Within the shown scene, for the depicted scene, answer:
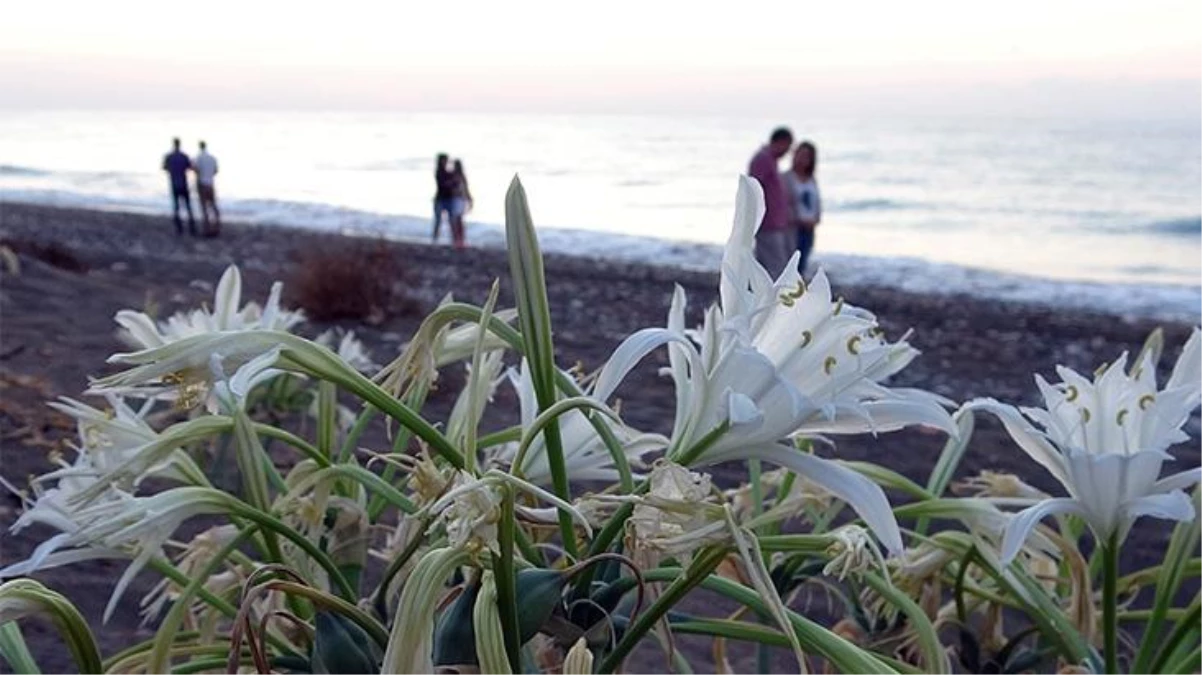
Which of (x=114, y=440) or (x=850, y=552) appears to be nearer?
(x=850, y=552)

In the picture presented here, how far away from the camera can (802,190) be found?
8508mm

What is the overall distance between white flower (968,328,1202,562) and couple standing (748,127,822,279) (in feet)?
20.1

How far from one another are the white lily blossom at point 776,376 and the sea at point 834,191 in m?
11.8

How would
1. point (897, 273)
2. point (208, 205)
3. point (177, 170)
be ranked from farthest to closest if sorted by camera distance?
point (897, 273), point (208, 205), point (177, 170)

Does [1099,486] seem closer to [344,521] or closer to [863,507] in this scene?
[863,507]

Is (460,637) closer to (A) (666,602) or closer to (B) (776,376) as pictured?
(A) (666,602)

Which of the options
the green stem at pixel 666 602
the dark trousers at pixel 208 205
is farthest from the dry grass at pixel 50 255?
the green stem at pixel 666 602

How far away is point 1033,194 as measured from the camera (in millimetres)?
29078

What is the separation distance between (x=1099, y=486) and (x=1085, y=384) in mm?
86

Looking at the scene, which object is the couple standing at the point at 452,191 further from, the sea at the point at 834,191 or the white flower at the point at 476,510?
the white flower at the point at 476,510

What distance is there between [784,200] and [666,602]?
281 inches

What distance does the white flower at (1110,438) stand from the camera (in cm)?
98

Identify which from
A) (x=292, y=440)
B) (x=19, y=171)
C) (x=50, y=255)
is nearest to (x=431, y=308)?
(x=50, y=255)

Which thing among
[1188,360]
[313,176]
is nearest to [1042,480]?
[1188,360]
